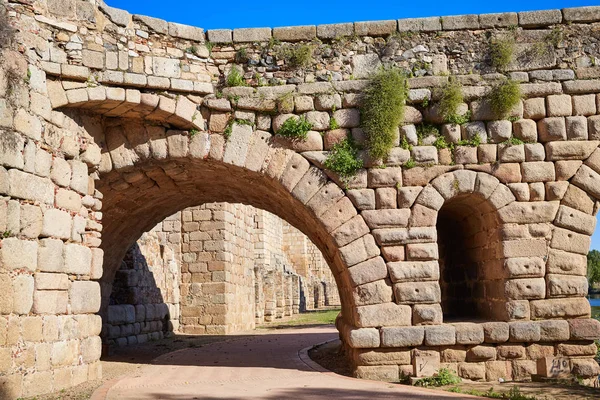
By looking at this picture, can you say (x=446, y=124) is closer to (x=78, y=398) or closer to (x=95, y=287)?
(x=95, y=287)

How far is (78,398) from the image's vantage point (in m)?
7.11

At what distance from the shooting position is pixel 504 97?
8.66m

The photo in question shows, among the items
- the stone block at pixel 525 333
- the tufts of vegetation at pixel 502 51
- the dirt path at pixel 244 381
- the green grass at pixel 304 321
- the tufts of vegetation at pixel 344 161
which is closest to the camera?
the dirt path at pixel 244 381

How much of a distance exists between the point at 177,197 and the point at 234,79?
3354 mm

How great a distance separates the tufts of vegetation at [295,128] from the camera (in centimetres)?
873

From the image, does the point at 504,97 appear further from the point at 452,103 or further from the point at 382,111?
the point at 382,111

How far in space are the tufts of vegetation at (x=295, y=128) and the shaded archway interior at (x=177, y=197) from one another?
698 mm

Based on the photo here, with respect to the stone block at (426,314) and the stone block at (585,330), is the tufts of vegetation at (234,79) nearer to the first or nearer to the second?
the stone block at (426,314)

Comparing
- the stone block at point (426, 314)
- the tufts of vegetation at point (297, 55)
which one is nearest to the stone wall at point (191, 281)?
the stone block at point (426, 314)

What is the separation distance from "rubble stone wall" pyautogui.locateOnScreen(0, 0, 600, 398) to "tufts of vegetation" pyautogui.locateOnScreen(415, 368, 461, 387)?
0.19 m

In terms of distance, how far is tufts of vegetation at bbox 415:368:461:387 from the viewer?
311 inches

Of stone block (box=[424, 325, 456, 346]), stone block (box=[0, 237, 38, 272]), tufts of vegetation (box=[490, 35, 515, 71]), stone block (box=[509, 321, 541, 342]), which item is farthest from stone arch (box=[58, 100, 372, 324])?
tufts of vegetation (box=[490, 35, 515, 71])

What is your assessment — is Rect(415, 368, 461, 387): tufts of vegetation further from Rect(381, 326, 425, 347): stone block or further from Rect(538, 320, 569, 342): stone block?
Rect(538, 320, 569, 342): stone block

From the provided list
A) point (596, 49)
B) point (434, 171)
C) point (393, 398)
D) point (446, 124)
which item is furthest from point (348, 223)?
point (596, 49)
